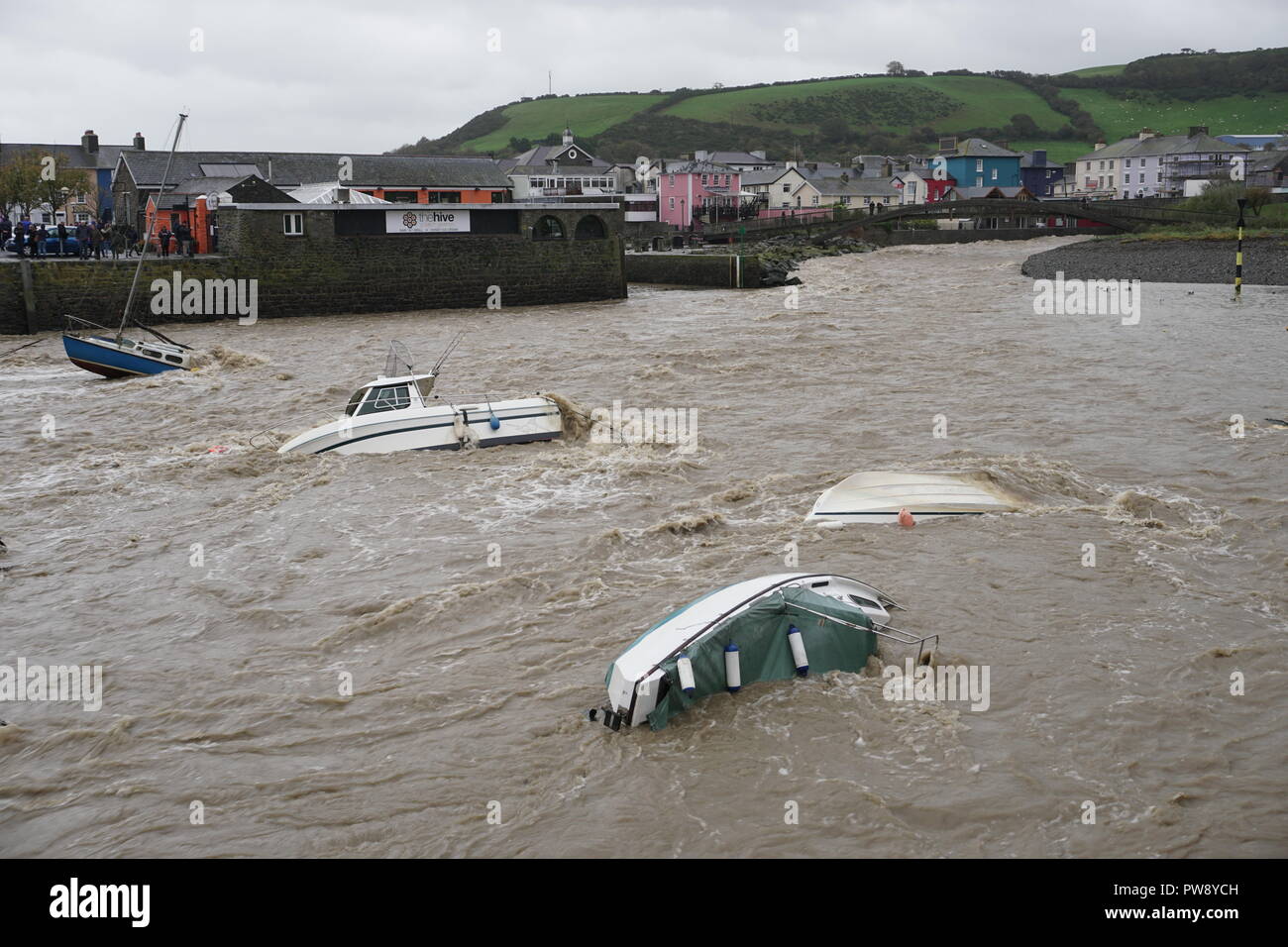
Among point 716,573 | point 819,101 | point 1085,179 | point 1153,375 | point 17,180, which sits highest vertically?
point 819,101

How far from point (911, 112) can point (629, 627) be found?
173942mm

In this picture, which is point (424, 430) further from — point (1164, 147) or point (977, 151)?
point (1164, 147)

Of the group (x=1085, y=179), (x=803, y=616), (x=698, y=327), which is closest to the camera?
(x=803, y=616)

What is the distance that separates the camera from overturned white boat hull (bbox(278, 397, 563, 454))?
17.8 meters

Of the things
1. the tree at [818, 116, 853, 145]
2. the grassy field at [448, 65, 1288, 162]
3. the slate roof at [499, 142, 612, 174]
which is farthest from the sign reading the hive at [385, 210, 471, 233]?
the tree at [818, 116, 853, 145]

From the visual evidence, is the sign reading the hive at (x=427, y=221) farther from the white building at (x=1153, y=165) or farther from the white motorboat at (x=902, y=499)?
→ the white building at (x=1153, y=165)

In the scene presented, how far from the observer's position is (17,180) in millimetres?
55500

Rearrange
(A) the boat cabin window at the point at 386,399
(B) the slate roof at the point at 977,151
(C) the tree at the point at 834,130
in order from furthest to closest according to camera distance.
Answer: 1. (C) the tree at the point at 834,130
2. (B) the slate roof at the point at 977,151
3. (A) the boat cabin window at the point at 386,399

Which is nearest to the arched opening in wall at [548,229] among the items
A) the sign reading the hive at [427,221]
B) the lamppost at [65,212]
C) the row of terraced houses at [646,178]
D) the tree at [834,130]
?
the row of terraced houses at [646,178]

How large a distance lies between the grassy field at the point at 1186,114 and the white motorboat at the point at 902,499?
13865 cm

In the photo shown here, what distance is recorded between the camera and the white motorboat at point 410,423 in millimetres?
17797
